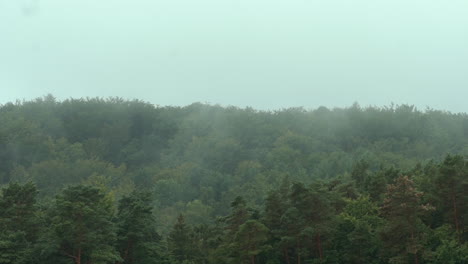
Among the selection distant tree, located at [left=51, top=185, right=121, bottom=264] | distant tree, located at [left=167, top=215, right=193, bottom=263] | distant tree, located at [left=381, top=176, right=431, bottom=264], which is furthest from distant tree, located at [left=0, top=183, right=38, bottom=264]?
distant tree, located at [left=381, top=176, right=431, bottom=264]

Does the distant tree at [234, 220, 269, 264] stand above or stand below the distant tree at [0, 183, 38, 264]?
below

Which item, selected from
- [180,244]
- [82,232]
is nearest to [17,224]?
[82,232]

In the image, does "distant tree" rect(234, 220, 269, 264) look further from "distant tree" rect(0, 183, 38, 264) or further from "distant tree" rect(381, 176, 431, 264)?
"distant tree" rect(0, 183, 38, 264)

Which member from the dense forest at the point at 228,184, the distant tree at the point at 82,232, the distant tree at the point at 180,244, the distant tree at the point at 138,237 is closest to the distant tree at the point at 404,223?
the dense forest at the point at 228,184

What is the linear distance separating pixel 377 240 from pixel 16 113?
10730 cm

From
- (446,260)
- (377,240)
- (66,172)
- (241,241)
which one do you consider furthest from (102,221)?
(66,172)

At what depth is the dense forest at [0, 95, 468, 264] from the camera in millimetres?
38156

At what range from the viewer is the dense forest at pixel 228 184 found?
3816cm

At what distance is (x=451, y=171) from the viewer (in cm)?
3900

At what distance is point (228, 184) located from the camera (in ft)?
363

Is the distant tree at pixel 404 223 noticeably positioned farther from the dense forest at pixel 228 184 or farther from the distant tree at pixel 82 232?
the distant tree at pixel 82 232

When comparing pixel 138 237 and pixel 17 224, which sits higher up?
pixel 17 224

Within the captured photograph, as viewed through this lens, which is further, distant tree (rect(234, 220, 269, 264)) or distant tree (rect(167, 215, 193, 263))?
distant tree (rect(167, 215, 193, 263))

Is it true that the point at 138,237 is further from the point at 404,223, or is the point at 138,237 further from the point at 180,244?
the point at 404,223
